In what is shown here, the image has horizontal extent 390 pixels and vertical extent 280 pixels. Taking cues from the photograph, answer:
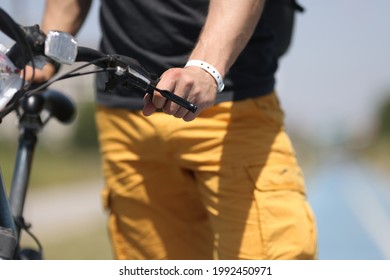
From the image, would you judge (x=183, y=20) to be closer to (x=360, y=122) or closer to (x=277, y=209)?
(x=277, y=209)

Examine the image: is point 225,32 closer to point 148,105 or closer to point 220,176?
point 148,105

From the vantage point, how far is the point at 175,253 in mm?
2975

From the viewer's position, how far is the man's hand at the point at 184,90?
2049 millimetres

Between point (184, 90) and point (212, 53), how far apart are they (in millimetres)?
208

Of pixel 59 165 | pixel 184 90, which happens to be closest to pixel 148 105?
pixel 184 90

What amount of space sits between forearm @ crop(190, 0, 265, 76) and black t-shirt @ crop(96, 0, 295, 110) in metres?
0.30

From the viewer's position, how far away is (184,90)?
6.77 ft

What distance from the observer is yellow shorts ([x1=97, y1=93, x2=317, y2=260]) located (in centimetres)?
258

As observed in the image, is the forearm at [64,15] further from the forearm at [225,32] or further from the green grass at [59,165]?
the green grass at [59,165]

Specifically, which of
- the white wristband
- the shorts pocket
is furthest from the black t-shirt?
the white wristband

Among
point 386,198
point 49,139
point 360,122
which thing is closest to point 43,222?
point 386,198

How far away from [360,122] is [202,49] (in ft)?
114

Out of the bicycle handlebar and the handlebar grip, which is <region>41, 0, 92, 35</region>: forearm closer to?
the bicycle handlebar
